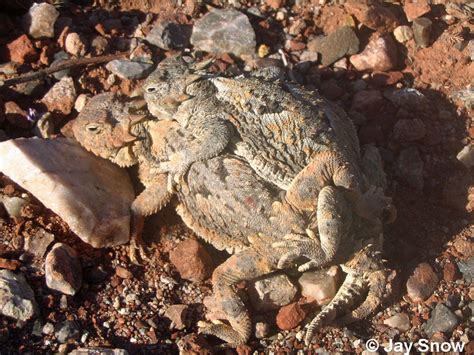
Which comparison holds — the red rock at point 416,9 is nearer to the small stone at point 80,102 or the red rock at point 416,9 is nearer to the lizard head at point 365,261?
the lizard head at point 365,261

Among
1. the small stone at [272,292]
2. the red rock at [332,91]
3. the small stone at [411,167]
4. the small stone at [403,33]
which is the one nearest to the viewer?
the small stone at [272,292]

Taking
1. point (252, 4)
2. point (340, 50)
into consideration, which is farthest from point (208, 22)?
point (340, 50)

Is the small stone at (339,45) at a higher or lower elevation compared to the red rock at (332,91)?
higher

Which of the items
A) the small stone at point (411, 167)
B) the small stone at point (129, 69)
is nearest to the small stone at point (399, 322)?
the small stone at point (411, 167)

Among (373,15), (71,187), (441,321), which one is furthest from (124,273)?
(373,15)

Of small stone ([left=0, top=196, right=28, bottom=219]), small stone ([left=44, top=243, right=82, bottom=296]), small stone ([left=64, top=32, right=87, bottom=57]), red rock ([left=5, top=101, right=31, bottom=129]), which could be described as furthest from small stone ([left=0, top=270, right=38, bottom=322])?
small stone ([left=64, top=32, right=87, bottom=57])

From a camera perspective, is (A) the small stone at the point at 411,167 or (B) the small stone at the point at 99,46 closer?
(A) the small stone at the point at 411,167

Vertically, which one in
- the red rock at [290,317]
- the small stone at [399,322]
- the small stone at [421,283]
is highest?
the small stone at [421,283]

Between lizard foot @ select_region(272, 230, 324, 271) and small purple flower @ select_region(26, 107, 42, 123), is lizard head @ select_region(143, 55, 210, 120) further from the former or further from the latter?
lizard foot @ select_region(272, 230, 324, 271)
